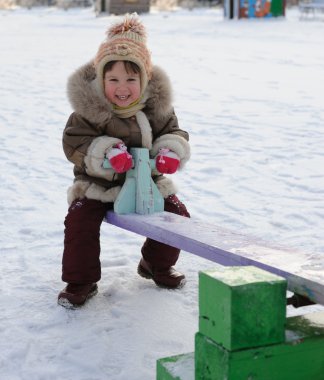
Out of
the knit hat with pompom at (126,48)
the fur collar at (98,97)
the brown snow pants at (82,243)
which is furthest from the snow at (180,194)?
the knit hat with pompom at (126,48)

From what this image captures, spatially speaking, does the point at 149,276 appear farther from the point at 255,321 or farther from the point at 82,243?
the point at 255,321

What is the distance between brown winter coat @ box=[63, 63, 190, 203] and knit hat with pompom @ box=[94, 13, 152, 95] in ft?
0.25

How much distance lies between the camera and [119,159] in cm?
302

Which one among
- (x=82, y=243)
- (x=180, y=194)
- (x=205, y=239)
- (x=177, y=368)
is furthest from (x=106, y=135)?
(x=180, y=194)

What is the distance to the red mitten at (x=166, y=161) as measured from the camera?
3131 mm

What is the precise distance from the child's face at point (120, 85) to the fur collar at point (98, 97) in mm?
40

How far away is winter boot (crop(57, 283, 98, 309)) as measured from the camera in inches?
121

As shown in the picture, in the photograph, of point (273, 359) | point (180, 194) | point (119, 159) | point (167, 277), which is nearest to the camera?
point (273, 359)

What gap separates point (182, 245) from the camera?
262cm

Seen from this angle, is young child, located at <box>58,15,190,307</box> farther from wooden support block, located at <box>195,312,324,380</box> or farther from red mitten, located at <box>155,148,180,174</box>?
wooden support block, located at <box>195,312,324,380</box>

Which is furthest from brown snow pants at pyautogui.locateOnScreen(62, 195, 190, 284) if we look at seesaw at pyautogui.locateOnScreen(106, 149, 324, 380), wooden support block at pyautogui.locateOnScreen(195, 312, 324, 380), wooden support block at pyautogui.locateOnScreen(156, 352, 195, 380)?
wooden support block at pyautogui.locateOnScreen(195, 312, 324, 380)

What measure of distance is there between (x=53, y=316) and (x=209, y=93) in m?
6.91

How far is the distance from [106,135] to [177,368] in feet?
4.13

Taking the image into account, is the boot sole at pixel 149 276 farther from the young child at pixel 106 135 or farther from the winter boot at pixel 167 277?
the young child at pixel 106 135
